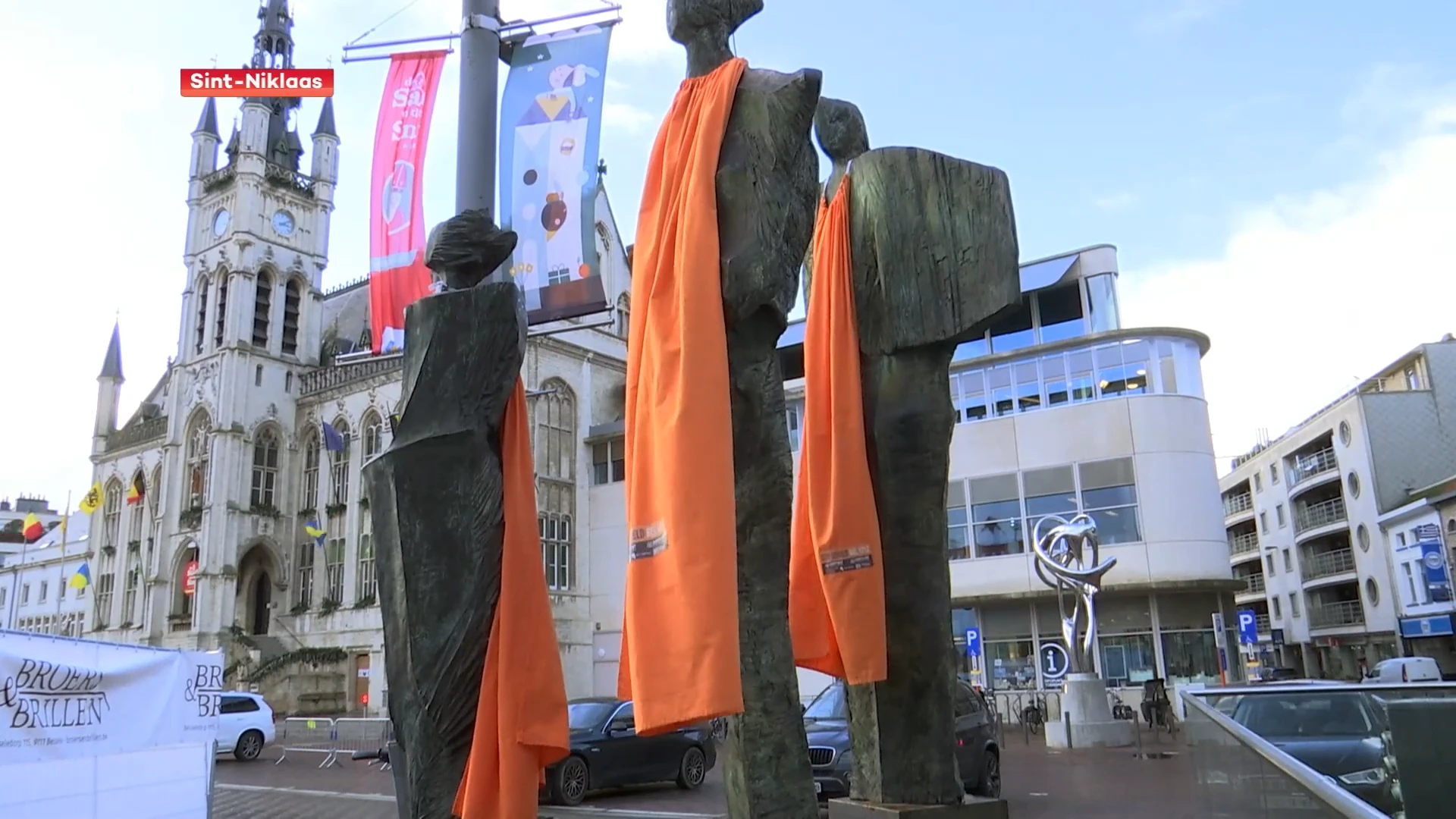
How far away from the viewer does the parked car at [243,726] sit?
1861 centimetres

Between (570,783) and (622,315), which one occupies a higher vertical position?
(622,315)

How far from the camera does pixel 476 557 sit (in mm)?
3650

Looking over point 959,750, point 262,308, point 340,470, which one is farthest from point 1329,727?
point 262,308

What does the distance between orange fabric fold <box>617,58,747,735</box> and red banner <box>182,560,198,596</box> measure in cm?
3820

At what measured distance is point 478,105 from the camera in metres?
5.75

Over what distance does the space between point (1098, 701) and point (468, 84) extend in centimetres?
1595

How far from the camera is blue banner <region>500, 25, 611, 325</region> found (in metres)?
8.59

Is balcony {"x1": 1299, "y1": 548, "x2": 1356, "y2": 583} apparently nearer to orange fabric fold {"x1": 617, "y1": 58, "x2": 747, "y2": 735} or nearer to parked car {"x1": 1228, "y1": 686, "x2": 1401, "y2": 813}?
parked car {"x1": 1228, "y1": 686, "x2": 1401, "y2": 813}

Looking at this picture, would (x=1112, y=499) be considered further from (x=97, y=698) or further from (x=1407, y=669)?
(x=97, y=698)

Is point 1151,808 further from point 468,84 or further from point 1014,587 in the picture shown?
point 1014,587

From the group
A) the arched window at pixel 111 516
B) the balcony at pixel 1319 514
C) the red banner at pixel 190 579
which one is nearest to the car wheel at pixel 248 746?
the red banner at pixel 190 579

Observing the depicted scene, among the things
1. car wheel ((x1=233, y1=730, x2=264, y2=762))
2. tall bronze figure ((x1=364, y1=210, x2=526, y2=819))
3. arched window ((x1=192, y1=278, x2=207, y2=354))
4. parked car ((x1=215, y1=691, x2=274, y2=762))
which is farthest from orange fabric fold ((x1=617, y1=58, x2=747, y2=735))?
arched window ((x1=192, y1=278, x2=207, y2=354))

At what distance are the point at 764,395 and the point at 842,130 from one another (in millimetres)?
1866

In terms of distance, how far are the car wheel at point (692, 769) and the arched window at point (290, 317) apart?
31.5m
